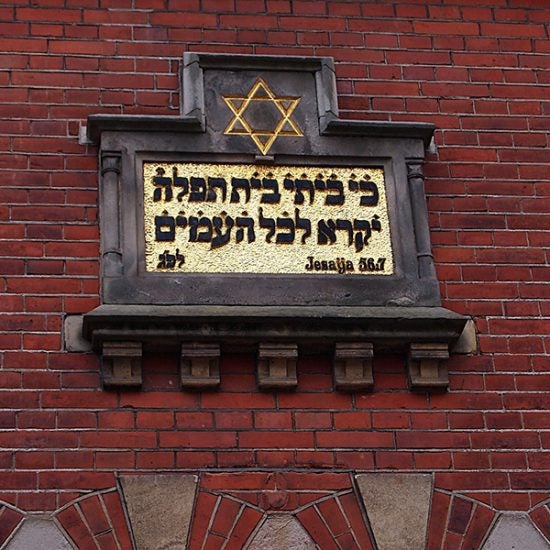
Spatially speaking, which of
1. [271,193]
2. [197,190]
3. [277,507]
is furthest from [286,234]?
[277,507]

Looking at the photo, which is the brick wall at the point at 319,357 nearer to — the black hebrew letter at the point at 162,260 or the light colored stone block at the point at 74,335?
the light colored stone block at the point at 74,335

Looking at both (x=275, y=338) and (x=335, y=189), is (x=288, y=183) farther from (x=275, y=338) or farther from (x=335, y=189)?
(x=275, y=338)

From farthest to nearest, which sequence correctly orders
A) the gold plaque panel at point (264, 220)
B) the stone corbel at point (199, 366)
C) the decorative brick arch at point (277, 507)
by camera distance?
the gold plaque panel at point (264, 220), the stone corbel at point (199, 366), the decorative brick arch at point (277, 507)

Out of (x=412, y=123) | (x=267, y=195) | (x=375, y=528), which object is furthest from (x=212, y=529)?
(x=412, y=123)

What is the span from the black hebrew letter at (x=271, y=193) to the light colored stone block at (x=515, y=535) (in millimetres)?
1617

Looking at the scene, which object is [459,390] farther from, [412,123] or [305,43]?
[305,43]

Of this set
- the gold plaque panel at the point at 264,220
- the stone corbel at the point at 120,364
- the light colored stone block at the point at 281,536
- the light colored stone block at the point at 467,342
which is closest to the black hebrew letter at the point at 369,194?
the gold plaque panel at the point at 264,220

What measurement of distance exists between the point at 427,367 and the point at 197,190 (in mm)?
1223

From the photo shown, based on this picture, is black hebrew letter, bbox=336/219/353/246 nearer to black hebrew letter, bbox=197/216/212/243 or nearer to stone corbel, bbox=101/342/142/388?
black hebrew letter, bbox=197/216/212/243

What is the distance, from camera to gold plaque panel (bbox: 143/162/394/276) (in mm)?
5434

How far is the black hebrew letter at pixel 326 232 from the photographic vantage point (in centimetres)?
553

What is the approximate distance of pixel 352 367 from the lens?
17.4 ft

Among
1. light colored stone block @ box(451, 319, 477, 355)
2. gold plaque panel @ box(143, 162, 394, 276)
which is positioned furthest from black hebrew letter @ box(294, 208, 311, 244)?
light colored stone block @ box(451, 319, 477, 355)

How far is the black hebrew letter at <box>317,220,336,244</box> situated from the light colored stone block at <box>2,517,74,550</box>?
63.9 inches
